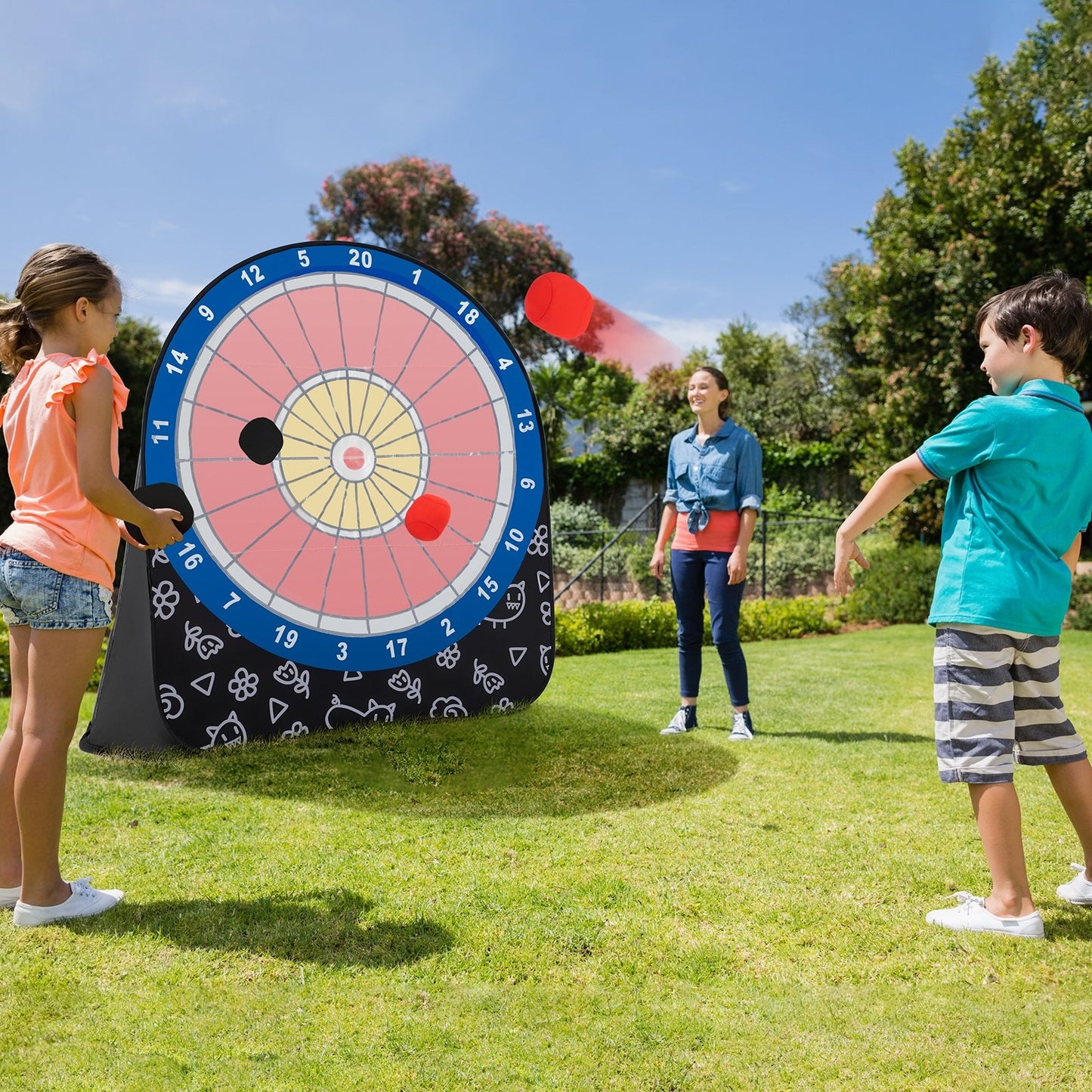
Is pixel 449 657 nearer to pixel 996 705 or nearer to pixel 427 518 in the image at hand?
pixel 427 518

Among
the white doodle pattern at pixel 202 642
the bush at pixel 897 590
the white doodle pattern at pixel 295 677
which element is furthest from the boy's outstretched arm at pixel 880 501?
the bush at pixel 897 590

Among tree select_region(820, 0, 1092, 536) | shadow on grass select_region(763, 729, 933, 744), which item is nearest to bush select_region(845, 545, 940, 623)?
tree select_region(820, 0, 1092, 536)

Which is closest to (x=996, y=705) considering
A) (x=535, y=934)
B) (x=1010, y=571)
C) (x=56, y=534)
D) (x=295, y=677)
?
(x=1010, y=571)

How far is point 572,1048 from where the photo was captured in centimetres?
187

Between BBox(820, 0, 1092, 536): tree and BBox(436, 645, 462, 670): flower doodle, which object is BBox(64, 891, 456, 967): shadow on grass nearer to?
BBox(436, 645, 462, 670): flower doodle

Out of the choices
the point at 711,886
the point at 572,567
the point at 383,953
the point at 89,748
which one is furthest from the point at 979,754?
the point at 572,567

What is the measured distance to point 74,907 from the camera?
8.08 ft

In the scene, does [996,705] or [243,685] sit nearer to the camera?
[996,705]

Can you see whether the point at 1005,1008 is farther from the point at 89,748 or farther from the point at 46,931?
the point at 89,748

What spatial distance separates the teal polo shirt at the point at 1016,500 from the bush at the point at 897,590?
969cm

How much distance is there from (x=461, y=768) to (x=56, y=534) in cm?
210

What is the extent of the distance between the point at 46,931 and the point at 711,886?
180 centimetres

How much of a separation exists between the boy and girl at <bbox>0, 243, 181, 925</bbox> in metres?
1.92

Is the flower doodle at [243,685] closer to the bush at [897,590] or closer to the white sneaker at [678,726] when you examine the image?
the white sneaker at [678,726]
